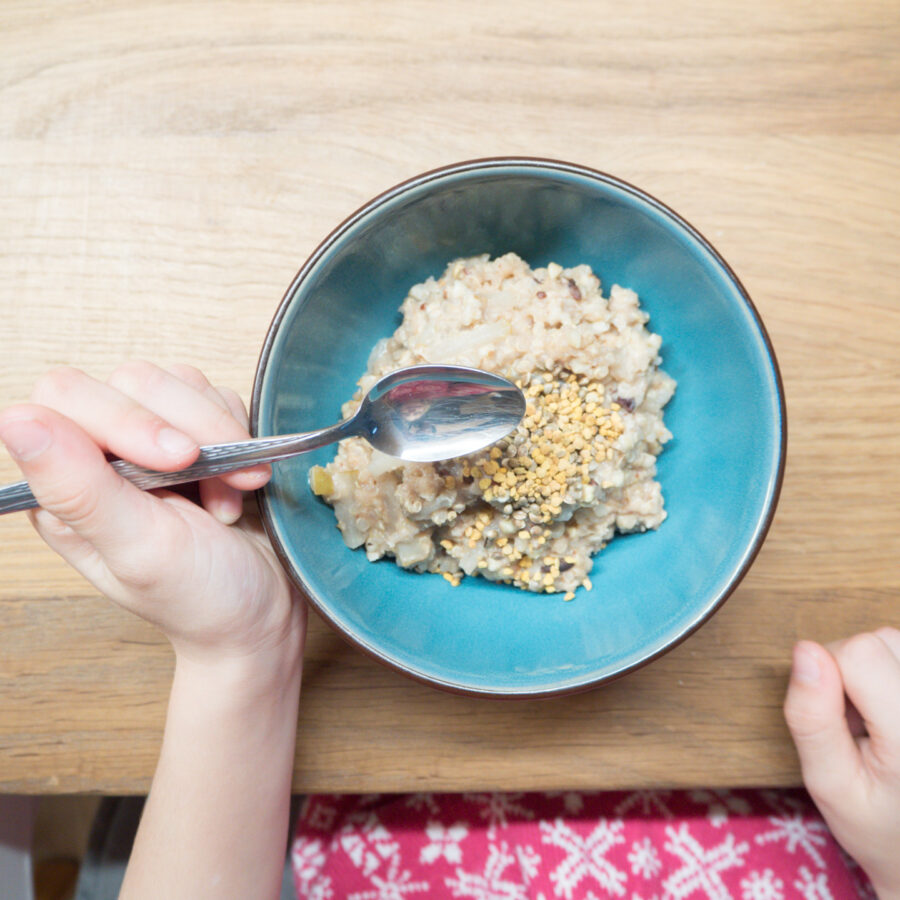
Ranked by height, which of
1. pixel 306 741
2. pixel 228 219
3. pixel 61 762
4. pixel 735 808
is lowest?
pixel 735 808

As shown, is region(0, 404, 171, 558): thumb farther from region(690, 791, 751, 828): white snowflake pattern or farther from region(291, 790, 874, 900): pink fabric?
region(690, 791, 751, 828): white snowflake pattern

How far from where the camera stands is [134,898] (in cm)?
114

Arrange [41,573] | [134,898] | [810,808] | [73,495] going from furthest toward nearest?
[810,808] → [41,573] → [134,898] → [73,495]

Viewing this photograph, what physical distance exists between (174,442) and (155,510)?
0.10 m

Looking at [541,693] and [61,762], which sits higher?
[541,693]

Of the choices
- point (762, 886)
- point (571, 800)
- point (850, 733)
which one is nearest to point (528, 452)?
point (850, 733)

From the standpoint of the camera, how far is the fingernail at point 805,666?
46.4 inches

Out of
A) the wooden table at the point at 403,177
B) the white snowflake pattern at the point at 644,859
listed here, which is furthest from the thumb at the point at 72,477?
the white snowflake pattern at the point at 644,859

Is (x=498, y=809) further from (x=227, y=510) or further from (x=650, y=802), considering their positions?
(x=227, y=510)

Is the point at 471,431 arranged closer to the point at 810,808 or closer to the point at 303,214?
the point at 303,214

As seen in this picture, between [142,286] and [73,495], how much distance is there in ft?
1.76

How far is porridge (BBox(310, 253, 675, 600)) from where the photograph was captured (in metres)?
1.06

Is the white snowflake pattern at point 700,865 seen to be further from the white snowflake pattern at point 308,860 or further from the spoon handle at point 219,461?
the spoon handle at point 219,461

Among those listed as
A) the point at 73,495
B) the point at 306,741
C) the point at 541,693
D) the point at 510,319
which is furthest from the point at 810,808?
the point at 73,495
